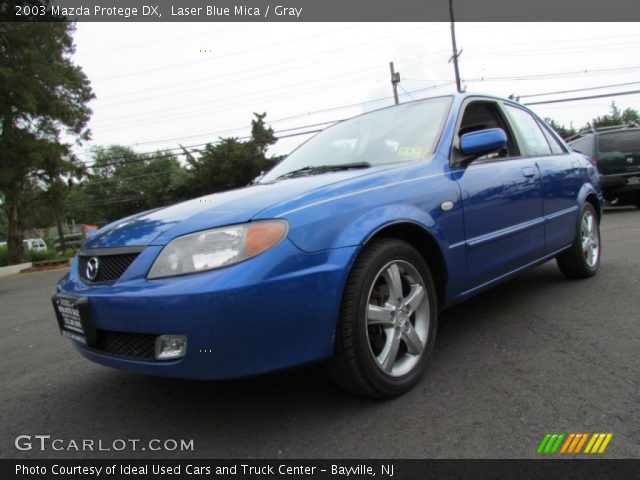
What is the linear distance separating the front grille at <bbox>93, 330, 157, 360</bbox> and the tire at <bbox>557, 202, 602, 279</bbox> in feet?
11.4

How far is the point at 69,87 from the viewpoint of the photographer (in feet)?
61.3

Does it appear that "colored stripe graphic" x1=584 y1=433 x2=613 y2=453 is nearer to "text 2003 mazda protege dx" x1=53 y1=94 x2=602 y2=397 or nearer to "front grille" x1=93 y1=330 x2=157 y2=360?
"text 2003 mazda protege dx" x1=53 y1=94 x2=602 y2=397

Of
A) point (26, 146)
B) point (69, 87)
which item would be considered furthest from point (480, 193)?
point (69, 87)

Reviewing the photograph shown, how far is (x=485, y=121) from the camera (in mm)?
3264

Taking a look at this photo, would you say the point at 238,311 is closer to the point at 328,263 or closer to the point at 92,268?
the point at 328,263

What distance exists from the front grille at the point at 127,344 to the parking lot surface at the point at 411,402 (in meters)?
0.40

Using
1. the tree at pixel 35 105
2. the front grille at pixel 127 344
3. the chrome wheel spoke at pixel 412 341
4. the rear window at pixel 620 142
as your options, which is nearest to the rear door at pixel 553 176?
the chrome wheel spoke at pixel 412 341

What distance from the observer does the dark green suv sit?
29.7 ft

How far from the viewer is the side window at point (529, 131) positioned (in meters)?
3.48

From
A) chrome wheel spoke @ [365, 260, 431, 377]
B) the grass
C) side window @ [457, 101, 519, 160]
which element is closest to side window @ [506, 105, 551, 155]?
side window @ [457, 101, 519, 160]

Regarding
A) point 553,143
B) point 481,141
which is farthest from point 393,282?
point 553,143

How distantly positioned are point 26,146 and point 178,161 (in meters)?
44.2

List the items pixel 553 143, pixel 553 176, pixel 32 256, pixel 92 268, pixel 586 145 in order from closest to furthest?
pixel 92 268 → pixel 553 176 → pixel 553 143 → pixel 586 145 → pixel 32 256
